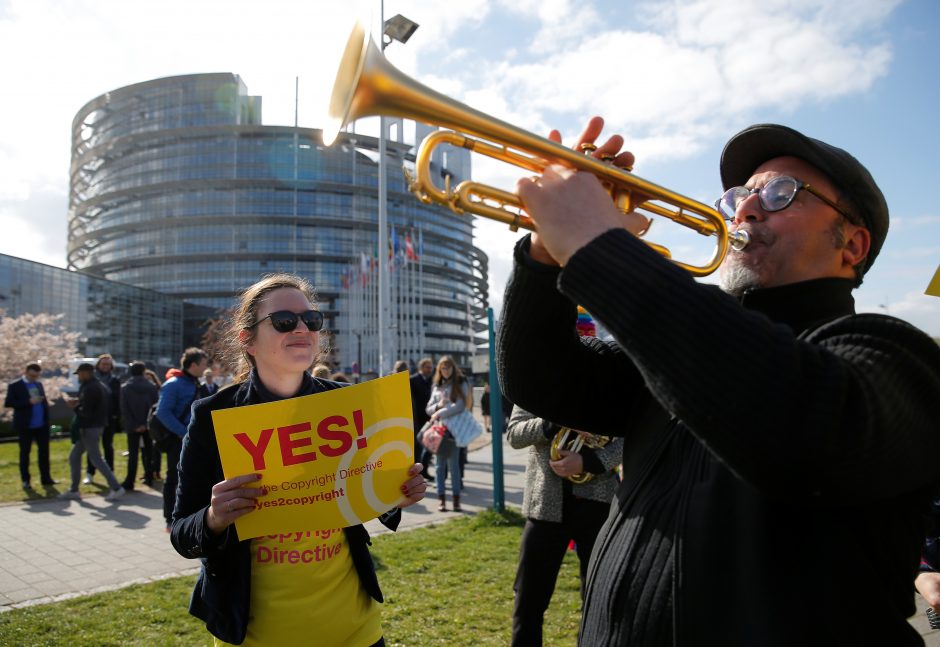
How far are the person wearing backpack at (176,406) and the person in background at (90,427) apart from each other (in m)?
3.22

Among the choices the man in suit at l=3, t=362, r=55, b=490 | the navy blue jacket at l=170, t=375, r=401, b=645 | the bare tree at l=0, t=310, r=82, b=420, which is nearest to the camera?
the navy blue jacket at l=170, t=375, r=401, b=645

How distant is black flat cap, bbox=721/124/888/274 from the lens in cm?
157

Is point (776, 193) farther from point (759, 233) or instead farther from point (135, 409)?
point (135, 409)

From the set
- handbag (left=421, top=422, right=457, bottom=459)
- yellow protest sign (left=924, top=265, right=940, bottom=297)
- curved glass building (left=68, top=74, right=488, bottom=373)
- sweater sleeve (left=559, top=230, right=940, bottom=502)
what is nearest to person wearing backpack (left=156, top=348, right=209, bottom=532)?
handbag (left=421, top=422, right=457, bottom=459)

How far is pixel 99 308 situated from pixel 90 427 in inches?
2697

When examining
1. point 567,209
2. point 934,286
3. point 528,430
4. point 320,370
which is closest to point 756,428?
point 567,209

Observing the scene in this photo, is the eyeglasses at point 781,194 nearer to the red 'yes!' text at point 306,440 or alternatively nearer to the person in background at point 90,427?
the red 'yes!' text at point 306,440

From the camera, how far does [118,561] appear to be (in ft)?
20.3

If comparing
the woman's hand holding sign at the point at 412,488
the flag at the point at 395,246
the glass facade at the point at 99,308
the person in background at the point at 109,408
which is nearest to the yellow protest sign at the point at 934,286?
the woman's hand holding sign at the point at 412,488

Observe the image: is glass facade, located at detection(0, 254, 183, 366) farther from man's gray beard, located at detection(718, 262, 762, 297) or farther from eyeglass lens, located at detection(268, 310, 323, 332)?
man's gray beard, located at detection(718, 262, 762, 297)

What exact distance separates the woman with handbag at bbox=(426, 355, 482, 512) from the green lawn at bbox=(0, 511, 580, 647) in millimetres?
2470

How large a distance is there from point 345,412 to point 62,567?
5.58 meters

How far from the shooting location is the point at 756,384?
1.02 metres

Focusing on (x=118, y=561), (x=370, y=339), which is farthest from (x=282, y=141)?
(x=118, y=561)
